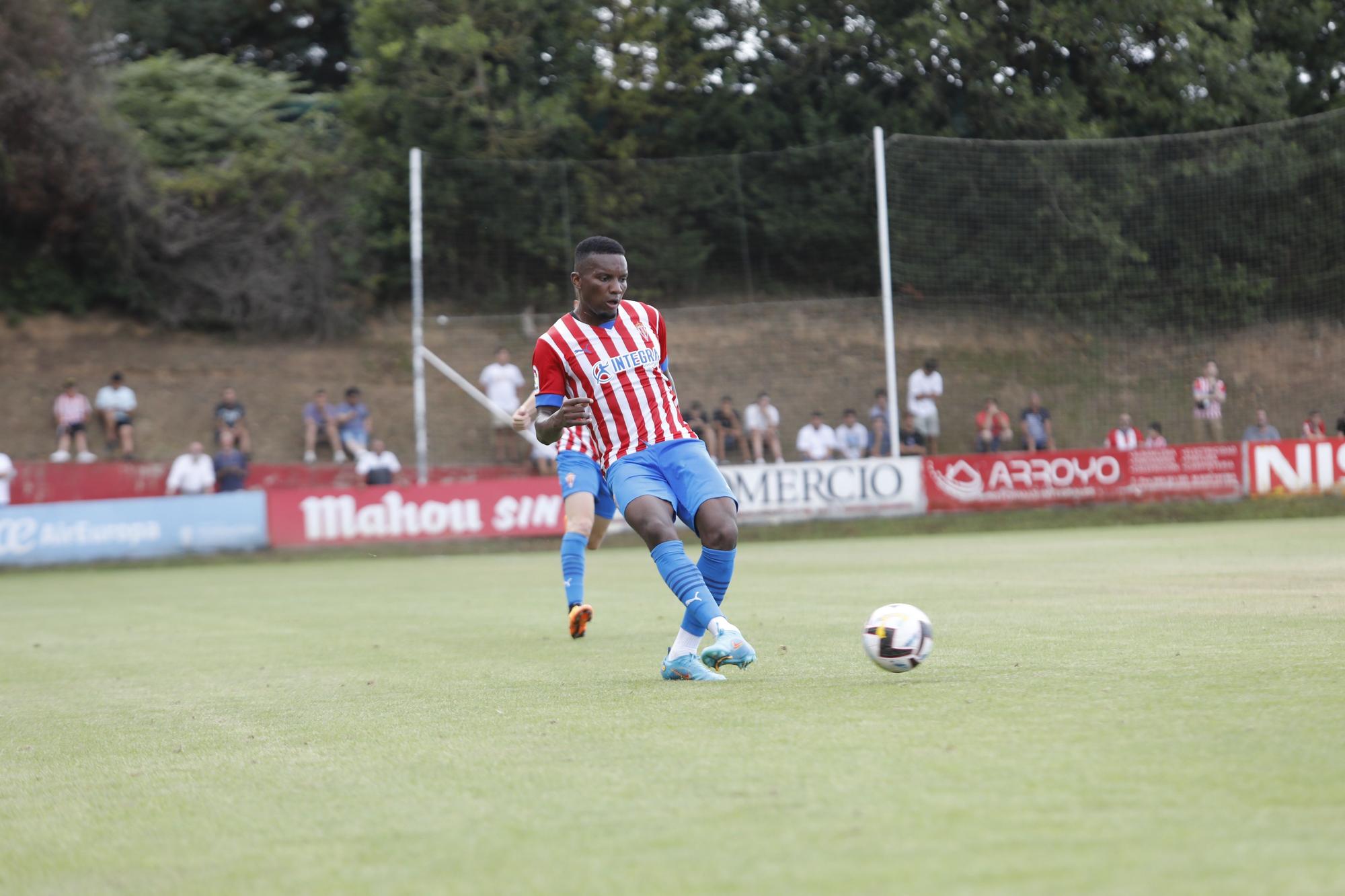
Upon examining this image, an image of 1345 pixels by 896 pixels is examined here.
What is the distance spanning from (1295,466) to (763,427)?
9.00 metres

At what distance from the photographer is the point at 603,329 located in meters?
7.56

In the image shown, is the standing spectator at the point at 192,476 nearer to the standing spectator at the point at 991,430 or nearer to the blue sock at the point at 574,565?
the standing spectator at the point at 991,430

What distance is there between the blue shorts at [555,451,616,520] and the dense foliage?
1745 centimetres

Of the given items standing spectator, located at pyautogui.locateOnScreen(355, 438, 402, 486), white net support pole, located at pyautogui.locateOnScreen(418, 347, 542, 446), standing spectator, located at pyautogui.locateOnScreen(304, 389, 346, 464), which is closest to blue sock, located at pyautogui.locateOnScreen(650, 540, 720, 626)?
white net support pole, located at pyautogui.locateOnScreen(418, 347, 542, 446)

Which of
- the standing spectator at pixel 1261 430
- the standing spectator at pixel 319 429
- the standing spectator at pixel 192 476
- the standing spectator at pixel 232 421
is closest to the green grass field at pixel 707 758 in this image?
the standing spectator at pixel 192 476

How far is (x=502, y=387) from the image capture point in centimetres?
2703

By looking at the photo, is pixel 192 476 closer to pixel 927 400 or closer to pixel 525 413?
pixel 927 400

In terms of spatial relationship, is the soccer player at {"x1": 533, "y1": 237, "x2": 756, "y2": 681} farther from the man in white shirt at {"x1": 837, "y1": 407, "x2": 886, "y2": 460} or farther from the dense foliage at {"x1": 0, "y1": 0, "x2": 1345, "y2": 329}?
the dense foliage at {"x1": 0, "y1": 0, "x2": 1345, "y2": 329}

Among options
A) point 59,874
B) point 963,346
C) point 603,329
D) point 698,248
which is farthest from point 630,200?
point 59,874

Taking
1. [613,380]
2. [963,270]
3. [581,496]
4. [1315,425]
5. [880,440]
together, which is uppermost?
[963,270]

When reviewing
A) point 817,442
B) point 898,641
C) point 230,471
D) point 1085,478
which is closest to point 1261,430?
point 1085,478

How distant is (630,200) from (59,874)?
85.7 feet

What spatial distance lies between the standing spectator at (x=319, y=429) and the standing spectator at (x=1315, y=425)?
17887 mm

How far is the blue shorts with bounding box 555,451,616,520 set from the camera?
1121 centimetres
